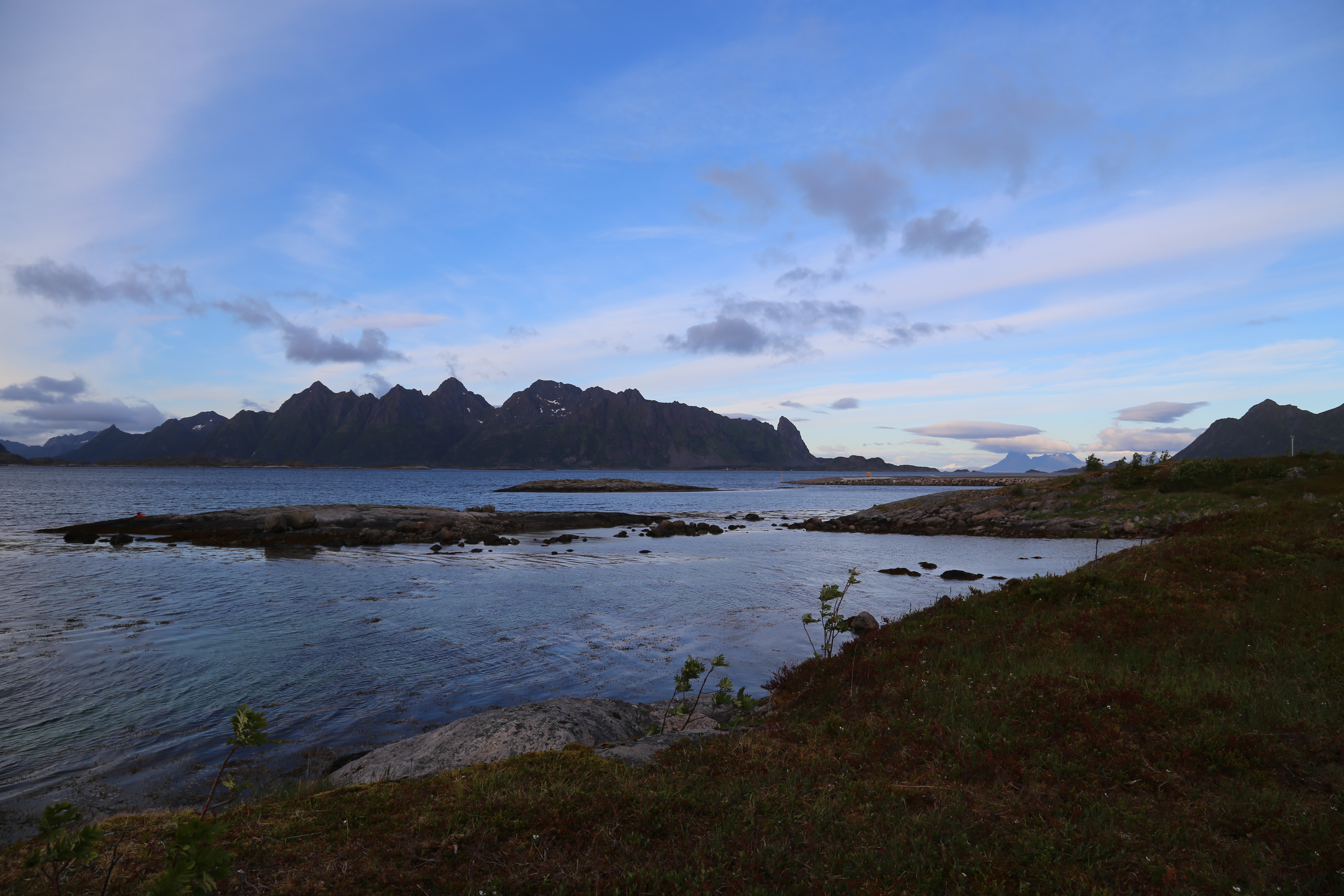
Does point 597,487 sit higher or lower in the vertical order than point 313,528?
higher

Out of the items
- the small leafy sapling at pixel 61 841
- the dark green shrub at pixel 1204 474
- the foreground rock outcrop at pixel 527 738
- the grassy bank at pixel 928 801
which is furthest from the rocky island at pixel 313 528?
the dark green shrub at pixel 1204 474

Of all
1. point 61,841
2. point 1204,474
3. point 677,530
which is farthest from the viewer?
point 677,530

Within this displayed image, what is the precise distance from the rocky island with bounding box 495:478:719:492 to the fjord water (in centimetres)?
11499

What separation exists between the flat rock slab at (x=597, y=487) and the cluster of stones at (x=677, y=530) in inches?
3956

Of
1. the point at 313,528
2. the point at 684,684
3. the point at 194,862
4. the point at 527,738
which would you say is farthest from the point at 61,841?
the point at 313,528

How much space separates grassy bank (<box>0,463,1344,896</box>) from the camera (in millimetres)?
6168

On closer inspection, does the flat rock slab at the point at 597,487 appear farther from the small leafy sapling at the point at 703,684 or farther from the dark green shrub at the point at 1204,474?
the small leafy sapling at the point at 703,684

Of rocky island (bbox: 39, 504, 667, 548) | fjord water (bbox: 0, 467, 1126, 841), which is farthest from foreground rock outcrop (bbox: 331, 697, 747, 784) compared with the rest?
rocky island (bbox: 39, 504, 667, 548)

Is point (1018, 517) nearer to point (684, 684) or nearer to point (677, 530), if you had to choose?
point (677, 530)

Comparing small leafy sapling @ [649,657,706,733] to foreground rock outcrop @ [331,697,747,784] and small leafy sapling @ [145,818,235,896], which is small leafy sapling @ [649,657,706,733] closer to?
→ foreground rock outcrop @ [331,697,747,784]

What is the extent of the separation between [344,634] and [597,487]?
15249cm

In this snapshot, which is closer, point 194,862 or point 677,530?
point 194,862

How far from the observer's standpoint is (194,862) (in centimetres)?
415

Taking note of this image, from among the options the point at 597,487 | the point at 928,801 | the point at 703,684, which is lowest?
the point at 597,487
